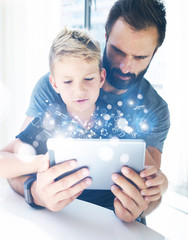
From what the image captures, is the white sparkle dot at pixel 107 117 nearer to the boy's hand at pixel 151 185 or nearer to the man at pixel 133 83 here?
the man at pixel 133 83

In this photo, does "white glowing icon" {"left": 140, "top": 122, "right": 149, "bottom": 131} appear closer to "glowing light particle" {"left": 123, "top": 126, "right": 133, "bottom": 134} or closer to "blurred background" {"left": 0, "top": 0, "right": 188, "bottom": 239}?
"glowing light particle" {"left": 123, "top": 126, "right": 133, "bottom": 134}

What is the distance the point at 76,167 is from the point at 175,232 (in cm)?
84

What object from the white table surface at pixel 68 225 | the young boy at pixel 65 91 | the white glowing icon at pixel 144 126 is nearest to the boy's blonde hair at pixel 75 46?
the young boy at pixel 65 91

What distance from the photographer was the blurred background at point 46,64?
1271mm

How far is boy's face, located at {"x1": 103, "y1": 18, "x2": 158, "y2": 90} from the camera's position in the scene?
2.19 feet

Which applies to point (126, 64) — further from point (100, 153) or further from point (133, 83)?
point (100, 153)

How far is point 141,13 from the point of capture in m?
0.64

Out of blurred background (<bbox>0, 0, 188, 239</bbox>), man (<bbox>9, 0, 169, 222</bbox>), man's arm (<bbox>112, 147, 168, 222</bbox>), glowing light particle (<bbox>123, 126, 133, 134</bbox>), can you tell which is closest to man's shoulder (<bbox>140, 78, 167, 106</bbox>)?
man (<bbox>9, 0, 169, 222</bbox>)

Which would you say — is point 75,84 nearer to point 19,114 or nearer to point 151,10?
point 151,10

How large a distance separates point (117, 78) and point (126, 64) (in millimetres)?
49

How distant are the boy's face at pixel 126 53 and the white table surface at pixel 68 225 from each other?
37 centimetres

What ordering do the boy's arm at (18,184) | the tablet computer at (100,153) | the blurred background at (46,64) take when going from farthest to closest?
the blurred background at (46,64) < the boy's arm at (18,184) < the tablet computer at (100,153)

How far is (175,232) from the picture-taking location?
108 cm

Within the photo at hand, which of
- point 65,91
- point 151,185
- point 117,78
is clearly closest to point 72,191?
point 151,185
